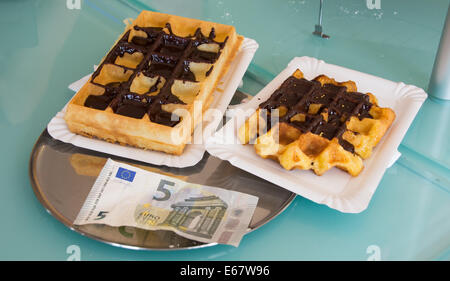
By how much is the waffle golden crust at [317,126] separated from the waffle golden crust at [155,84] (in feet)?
0.73

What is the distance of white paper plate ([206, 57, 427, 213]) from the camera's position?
1.32 m

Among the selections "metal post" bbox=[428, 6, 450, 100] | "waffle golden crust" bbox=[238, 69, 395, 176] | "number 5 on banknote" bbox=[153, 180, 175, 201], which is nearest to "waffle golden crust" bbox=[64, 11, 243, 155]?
"number 5 on banknote" bbox=[153, 180, 175, 201]

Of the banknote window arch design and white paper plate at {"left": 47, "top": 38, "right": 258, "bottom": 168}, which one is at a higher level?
white paper plate at {"left": 47, "top": 38, "right": 258, "bottom": 168}

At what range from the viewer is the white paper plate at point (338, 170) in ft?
4.32

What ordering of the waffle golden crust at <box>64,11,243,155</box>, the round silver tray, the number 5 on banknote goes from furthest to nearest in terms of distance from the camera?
1. the waffle golden crust at <box>64,11,243,155</box>
2. the number 5 on banknote
3. the round silver tray

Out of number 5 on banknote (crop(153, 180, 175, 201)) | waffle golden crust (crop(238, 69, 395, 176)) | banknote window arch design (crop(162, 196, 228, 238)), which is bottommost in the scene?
banknote window arch design (crop(162, 196, 228, 238))

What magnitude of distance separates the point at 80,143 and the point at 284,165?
25.0 inches

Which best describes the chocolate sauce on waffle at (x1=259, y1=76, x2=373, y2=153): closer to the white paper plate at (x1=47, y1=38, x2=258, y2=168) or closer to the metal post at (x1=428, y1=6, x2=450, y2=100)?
the white paper plate at (x1=47, y1=38, x2=258, y2=168)

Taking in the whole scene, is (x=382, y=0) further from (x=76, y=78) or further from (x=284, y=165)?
(x=76, y=78)

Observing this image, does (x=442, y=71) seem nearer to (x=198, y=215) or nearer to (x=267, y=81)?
(x=267, y=81)

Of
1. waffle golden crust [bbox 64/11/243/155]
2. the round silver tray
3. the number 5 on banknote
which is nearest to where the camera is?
the round silver tray

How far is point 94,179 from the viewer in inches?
58.2

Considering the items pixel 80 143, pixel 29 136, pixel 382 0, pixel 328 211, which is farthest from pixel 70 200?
pixel 382 0

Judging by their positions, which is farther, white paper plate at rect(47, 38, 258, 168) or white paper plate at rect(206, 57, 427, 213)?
white paper plate at rect(47, 38, 258, 168)
